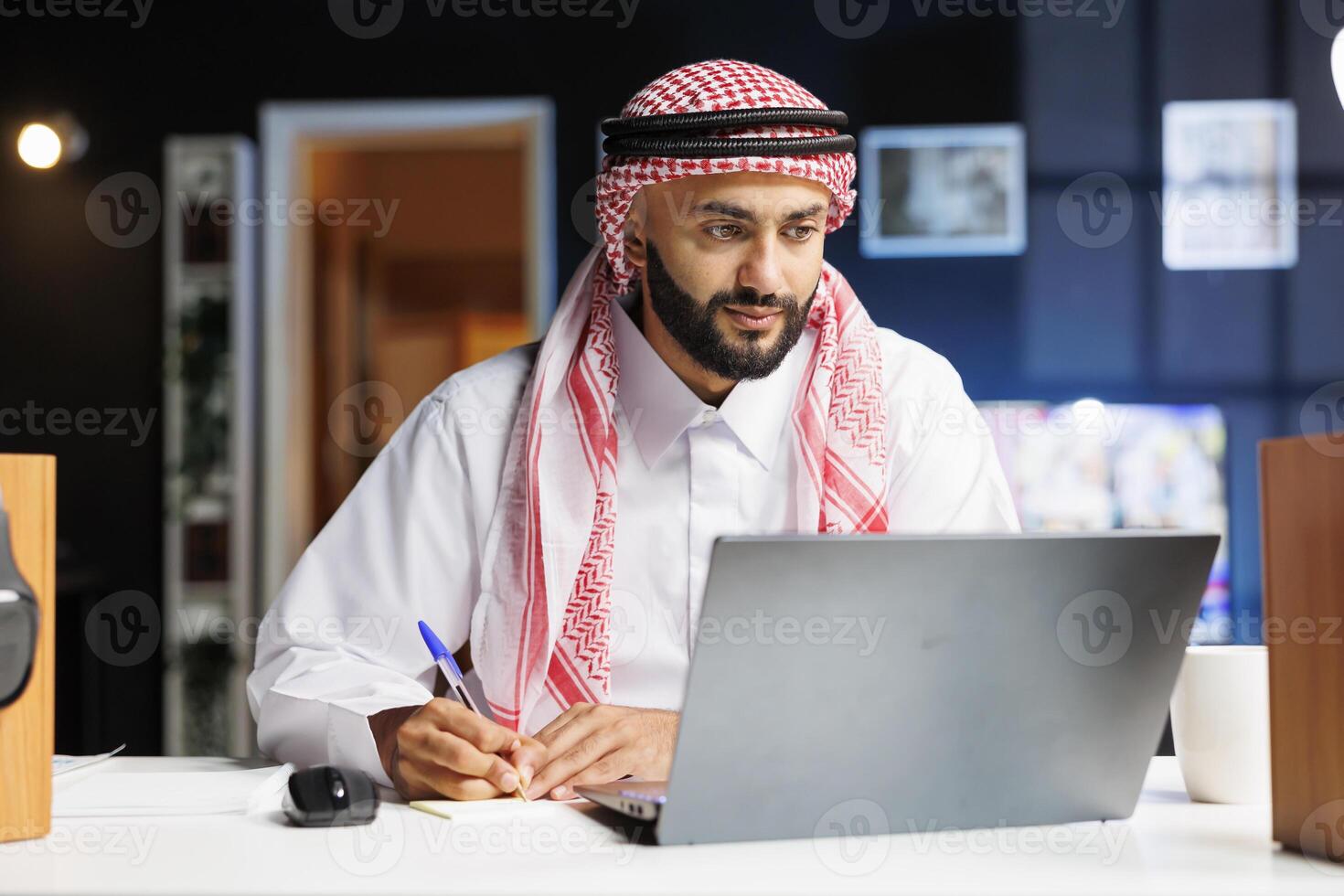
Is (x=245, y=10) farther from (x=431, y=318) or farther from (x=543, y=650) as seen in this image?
(x=543, y=650)

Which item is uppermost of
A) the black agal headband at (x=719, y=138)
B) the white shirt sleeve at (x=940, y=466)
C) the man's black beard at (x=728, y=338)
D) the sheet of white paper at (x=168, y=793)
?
the black agal headband at (x=719, y=138)

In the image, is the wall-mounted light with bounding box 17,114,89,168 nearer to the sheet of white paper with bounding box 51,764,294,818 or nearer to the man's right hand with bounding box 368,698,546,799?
the sheet of white paper with bounding box 51,764,294,818

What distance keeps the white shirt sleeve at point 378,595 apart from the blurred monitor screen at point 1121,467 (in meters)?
2.90

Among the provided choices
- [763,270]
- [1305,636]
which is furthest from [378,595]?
[1305,636]

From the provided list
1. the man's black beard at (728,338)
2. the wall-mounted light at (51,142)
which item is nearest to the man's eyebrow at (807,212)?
the man's black beard at (728,338)

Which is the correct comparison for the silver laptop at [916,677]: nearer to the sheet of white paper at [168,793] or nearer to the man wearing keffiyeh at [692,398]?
the sheet of white paper at [168,793]

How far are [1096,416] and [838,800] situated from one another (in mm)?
3938

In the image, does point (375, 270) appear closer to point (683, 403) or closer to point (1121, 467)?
point (1121, 467)

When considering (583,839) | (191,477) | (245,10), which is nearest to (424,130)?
(245,10)

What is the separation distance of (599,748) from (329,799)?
32 centimetres

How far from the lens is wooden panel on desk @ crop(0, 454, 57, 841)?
1085 mm

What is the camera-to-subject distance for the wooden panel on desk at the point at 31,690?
108 centimetres

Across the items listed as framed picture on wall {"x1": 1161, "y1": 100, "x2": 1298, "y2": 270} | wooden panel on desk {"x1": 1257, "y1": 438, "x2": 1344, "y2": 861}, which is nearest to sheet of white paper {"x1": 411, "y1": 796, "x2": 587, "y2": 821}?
wooden panel on desk {"x1": 1257, "y1": 438, "x2": 1344, "y2": 861}

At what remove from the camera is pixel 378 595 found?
188 cm
